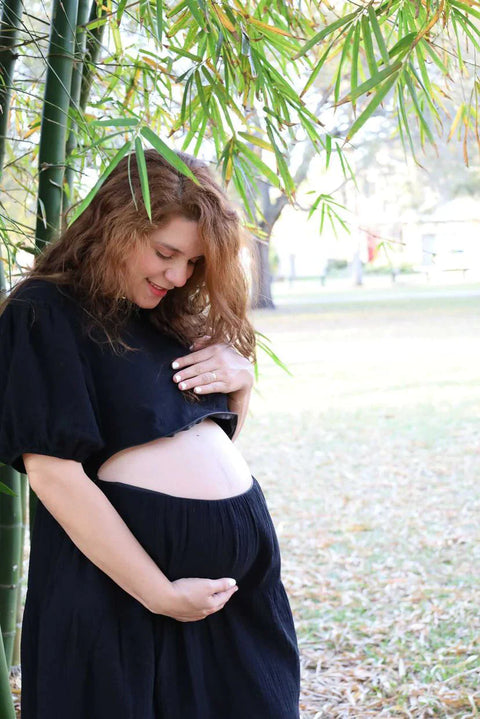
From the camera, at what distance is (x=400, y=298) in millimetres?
19703

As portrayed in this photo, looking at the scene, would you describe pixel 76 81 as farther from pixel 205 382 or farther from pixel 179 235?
pixel 205 382

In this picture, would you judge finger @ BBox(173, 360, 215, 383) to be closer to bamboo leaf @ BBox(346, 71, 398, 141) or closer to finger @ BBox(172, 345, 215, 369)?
finger @ BBox(172, 345, 215, 369)

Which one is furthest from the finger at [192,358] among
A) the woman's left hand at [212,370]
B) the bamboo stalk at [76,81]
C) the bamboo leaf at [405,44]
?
the bamboo leaf at [405,44]

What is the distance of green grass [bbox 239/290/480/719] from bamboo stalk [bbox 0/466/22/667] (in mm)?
990

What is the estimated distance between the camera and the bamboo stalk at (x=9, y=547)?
6.66 ft

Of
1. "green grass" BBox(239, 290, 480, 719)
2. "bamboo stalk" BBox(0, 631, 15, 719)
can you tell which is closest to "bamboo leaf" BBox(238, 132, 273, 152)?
"bamboo stalk" BBox(0, 631, 15, 719)

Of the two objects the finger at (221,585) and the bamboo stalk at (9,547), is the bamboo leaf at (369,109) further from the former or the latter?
the bamboo stalk at (9,547)

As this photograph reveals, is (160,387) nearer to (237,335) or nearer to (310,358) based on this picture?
(237,335)

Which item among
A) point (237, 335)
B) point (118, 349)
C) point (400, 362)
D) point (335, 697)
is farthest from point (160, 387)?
point (400, 362)

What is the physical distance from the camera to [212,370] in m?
1.54

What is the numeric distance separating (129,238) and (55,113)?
1.40 feet

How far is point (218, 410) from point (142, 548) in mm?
286

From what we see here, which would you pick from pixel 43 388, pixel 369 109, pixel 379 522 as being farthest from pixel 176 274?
pixel 379 522

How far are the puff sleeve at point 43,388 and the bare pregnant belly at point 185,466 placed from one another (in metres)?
0.09
